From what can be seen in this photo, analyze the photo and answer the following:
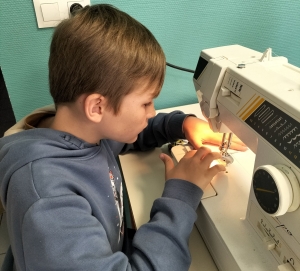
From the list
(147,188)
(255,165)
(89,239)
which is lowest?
(147,188)

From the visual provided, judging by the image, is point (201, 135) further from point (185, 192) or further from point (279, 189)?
point (279, 189)

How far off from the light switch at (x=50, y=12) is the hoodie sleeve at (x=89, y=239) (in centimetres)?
60

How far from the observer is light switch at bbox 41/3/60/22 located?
835 millimetres

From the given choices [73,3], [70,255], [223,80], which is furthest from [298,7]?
[70,255]

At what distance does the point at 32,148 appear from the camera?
0.53m

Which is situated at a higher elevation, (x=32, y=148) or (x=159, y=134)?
(x=32, y=148)

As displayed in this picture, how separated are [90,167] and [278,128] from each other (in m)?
0.38

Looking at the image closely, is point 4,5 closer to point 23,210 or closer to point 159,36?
point 159,36

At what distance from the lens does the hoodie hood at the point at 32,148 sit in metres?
0.52

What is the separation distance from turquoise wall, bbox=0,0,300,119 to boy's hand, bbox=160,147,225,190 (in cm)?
47

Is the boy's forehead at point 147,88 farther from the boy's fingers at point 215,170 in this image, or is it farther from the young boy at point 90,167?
the boy's fingers at point 215,170

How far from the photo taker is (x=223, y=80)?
58 cm

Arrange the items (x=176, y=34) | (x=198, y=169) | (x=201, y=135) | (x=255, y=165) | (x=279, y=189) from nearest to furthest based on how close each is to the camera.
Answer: (x=279, y=189), (x=255, y=165), (x=198, y=169), (x=201, y=135), (x=176, y=34)

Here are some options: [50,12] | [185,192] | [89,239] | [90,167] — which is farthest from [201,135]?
[50,12]
